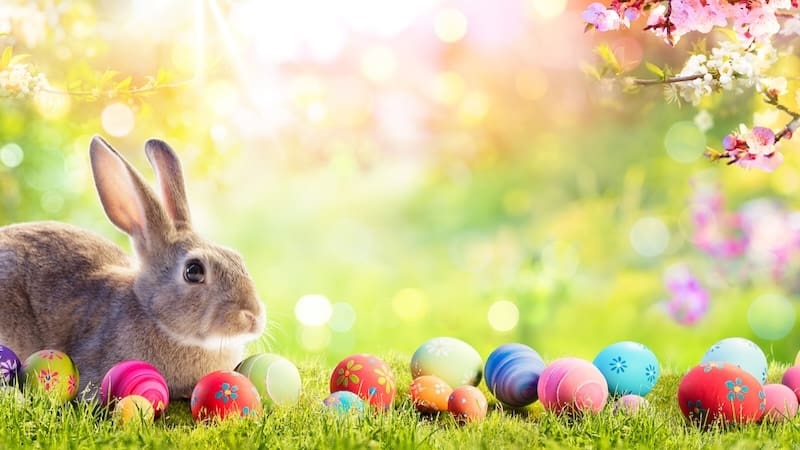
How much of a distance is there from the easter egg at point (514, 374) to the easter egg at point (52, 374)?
54.0 inches

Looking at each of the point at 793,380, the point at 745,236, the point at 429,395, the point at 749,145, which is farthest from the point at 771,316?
the point at 429,395

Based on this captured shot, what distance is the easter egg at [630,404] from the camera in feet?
10.3

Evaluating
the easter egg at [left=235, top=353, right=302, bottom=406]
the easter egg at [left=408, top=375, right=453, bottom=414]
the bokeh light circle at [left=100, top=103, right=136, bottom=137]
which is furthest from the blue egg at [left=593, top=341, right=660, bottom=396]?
the bokeh light circle at [left=100, top=103, right=136, bottom=137]

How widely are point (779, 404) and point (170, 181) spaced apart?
207 centimetres

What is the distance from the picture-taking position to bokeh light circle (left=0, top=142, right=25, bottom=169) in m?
4.82

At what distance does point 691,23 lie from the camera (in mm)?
2938

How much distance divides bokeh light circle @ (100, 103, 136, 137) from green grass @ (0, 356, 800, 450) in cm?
152

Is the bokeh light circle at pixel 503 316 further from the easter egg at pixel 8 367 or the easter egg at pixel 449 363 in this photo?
the easter egg at pixel 8 367

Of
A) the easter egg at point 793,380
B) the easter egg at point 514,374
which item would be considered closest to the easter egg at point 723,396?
the easter egg at point 793,380

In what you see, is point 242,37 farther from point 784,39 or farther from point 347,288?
point 784,39

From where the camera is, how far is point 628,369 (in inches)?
134

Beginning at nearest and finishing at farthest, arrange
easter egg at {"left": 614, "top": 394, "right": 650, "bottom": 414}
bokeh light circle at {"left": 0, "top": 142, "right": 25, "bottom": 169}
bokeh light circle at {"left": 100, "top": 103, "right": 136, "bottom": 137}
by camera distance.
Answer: easter egg at {"left": 614, "top": 394, "right": 650, "bottom": 414} < bokeh light circle at {"left": 100, "top": 103, "right": 136, "bottom": 137} < bokeh light circle at {"left": 0, "top": 142, "right": 25, "bottom": 169}

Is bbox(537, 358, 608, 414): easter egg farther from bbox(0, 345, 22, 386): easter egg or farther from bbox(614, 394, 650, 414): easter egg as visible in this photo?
bbox(0, 345, 22, 386): easter egg

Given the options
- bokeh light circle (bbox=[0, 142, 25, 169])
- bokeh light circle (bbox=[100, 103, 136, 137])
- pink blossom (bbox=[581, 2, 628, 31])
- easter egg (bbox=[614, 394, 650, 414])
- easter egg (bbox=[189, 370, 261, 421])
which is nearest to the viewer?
pink blossom (bbox=[581, 2, 628, 31])
